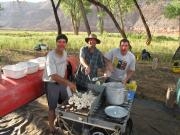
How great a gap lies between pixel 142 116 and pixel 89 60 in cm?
234

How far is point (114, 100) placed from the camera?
243 inches

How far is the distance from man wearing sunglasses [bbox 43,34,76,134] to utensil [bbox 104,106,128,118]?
883mm

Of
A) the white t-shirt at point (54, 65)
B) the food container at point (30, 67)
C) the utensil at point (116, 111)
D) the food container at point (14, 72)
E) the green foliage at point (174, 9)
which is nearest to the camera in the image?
the utensil at point (116, 111)

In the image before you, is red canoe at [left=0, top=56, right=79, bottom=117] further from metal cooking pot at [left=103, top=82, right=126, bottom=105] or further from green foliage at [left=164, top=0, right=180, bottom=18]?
green foliage at [left=164, top=0, right=180, bottom=18]

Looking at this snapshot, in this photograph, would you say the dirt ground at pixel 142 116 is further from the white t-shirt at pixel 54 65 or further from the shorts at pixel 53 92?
the white t-shirt at pixel 54 65

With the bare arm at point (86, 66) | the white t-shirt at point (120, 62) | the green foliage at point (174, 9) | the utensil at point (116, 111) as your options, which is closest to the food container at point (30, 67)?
the bare arm at point (86, 66)

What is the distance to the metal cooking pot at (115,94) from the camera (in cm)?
611

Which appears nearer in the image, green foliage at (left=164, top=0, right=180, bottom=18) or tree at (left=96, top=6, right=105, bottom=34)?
green foliage at (left=164, top=0, right=180, bottom=18)

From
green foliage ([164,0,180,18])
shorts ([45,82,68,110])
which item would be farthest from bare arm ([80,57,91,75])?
green foliage ([164,0,180,18])

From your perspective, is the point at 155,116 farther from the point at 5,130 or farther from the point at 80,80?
the point at 5,130

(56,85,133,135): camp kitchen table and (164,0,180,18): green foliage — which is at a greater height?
(164,0,180,18): green foliage

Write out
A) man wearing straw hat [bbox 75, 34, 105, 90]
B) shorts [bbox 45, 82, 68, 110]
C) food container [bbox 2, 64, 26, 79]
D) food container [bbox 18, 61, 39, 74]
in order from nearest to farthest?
shorts [bbox 45, 82, 68, 110], food container [bbox 2, 64, 26, 79], man wearing straw hat [bbox 75, 34, 105, 90], food container [bbox 18, 61, 39, 74]

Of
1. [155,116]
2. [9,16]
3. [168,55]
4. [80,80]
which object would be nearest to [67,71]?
[80,80]

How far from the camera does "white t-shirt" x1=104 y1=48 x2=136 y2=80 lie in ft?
24.3
